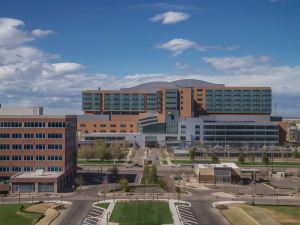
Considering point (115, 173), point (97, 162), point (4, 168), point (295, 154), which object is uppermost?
point (295, 154)

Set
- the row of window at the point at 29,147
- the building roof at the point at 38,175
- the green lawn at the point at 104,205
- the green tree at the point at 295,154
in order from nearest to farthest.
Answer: the green lawn at the point at 104,205 → the building roof at the point at 38,175 → the row of window at the point at 29,147 → the green tree at the point at 295,154

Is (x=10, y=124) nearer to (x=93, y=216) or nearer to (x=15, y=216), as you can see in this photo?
(x=15, y=216)

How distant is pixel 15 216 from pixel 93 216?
12.2m

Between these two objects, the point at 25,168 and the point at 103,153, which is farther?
the point at 103,153

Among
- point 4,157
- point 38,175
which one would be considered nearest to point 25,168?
point 4,157

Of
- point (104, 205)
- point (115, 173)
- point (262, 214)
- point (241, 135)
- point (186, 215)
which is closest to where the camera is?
point (262, 214)

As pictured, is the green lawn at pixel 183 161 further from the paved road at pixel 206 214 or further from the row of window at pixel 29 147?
the paved road at pixel 206 214

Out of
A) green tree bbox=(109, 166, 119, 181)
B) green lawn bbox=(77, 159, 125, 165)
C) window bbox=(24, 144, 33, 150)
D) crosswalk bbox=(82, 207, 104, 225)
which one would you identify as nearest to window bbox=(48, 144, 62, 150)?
window bbox=(24, 144, 33, 150)

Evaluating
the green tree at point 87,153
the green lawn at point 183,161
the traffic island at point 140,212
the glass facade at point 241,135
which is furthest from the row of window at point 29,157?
the glass facade at point 241,135

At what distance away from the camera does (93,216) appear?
76.8m

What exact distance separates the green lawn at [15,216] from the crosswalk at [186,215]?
22420 millimetres

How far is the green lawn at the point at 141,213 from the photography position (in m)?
72.6

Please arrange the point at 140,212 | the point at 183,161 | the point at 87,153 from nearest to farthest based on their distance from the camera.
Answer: the point at 140,212 < the point at 87,153 < the point at 183,161

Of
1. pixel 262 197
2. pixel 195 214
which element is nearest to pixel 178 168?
pixel 262 197
